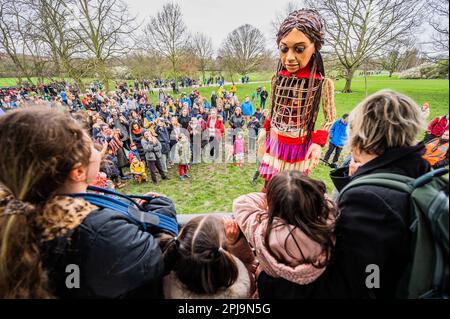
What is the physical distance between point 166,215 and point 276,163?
45.1 inches

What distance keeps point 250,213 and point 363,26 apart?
75.0 ft

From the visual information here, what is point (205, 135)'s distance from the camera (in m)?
7.44

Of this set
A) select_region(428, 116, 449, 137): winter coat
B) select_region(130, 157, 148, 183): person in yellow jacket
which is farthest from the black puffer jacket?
select_region(130, 157, 148, 183): person in yellow jacket

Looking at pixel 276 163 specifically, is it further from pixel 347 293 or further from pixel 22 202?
pixel 22 202

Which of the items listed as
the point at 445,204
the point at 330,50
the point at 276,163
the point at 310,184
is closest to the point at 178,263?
the point at 310,184

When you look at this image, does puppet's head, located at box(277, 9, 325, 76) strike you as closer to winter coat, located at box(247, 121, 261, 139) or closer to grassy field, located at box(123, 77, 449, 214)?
grassy field, located at box(123, 77, 449, 214)

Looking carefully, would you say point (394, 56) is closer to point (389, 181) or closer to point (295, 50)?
Result: point (295, 50)

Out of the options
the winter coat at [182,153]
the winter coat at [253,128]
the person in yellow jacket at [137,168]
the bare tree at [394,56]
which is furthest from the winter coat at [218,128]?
the bare tree at [394,56]

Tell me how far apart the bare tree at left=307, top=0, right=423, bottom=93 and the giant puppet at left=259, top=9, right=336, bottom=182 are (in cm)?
1774

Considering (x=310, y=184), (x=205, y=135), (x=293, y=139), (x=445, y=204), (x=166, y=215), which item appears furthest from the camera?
(x=205, y=135)

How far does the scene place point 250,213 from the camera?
1373 mm

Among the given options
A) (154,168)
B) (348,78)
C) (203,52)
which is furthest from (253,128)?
(203,52)

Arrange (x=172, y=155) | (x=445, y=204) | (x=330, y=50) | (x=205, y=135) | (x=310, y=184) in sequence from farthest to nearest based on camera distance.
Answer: (x=330, y=50) < (x=205, y=135) < (x=172, y=155) < (x=310, y=184) < (x=445, y=204)

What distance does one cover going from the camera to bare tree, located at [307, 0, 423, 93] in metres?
15.8
